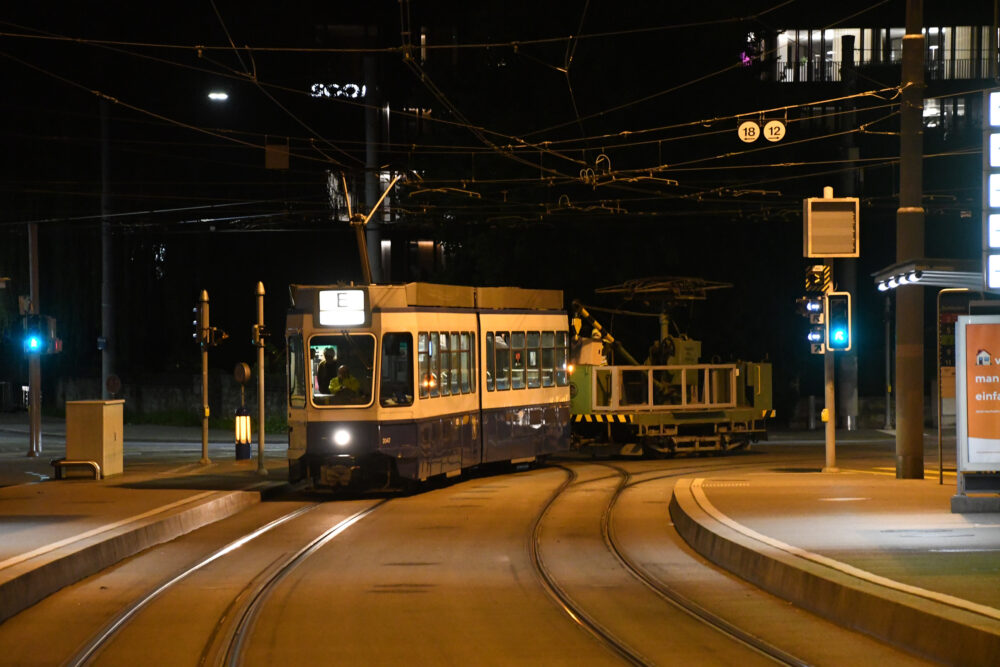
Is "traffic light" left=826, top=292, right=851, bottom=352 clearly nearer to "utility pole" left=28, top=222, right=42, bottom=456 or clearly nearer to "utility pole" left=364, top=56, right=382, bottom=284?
"utility pole" left=364, top=56, right=382, bottom=284

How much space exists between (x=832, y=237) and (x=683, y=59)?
1587cm

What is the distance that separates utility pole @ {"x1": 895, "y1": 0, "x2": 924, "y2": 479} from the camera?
19922 mm

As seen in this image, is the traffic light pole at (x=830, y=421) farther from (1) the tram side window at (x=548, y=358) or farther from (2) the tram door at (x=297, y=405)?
(2) the tram door at (x=297, y=405)

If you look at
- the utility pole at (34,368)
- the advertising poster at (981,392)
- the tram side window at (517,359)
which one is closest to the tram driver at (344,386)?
the tram side window at (517,359)

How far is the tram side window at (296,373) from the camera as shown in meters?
21.2

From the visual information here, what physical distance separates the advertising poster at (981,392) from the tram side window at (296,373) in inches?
394

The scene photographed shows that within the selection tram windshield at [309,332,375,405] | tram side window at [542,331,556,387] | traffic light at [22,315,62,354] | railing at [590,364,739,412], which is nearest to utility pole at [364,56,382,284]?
traffic light at [22,315,62,354]

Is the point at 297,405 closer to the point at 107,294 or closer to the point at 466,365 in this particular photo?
the point at 466,365

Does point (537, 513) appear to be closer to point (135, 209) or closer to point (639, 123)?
point (639, 123)

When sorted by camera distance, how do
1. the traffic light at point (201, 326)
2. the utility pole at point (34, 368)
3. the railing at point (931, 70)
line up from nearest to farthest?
the traffic light at point (201, 326) → the utility pole at point (34, 368) → the railing at point (931, 70)

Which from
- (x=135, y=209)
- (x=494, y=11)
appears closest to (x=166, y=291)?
(x=135, y=209)

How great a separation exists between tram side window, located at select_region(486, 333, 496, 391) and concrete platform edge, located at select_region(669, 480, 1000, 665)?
9.71m

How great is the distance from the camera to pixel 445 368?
72.6 feet

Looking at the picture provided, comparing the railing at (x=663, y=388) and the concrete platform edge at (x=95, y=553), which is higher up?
the railing at (x=663, y=388)
